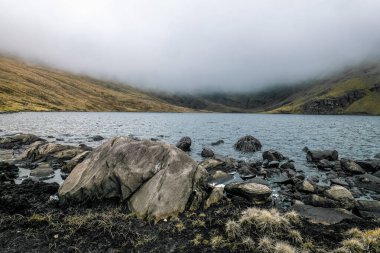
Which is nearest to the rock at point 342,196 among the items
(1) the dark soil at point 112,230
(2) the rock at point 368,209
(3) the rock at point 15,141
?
(2) the rock at point 368,209

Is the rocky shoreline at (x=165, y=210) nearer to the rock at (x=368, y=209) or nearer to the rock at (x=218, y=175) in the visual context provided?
the rock at (x=368, y=209)

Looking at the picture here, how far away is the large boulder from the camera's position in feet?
60.2

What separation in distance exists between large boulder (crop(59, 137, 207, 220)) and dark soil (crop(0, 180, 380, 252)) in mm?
857

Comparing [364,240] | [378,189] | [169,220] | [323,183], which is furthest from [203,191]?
[378,189]

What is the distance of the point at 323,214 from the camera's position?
18.8 meters

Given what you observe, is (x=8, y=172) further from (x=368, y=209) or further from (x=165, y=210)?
(x=368, y=209)

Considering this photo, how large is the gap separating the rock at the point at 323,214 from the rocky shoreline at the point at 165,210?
7 cm

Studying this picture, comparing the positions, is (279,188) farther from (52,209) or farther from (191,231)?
(52,209)

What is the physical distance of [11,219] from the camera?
55.8 ft

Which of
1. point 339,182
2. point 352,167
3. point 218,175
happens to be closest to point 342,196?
point 339,182

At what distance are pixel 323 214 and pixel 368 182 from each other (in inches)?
579

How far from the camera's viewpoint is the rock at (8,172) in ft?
89.0

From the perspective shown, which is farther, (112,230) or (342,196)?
(342,196)

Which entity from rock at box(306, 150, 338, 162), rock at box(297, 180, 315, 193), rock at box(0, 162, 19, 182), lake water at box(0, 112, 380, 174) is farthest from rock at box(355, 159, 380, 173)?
rock at box(0, 162, 19, 182)
